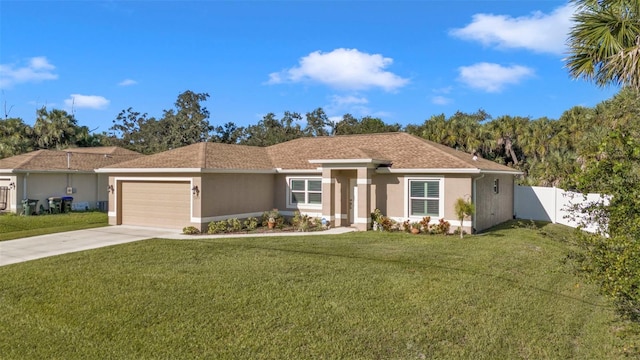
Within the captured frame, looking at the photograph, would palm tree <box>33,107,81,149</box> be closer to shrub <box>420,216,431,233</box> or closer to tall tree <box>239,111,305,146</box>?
tall tree <box>239,111,305,146</box>

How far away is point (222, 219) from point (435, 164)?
9481 millimetres

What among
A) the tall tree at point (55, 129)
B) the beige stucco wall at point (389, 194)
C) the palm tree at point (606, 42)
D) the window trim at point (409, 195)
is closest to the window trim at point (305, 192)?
the beige stucco wall at point (389, 194)

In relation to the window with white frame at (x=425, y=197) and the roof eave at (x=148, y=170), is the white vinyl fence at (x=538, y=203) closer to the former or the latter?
the window with white frame at (x=425, y=197)

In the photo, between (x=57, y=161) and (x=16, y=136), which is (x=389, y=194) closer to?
(x=57, y=161)

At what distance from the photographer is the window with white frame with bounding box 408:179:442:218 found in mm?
17016

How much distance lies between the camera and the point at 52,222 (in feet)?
69.2

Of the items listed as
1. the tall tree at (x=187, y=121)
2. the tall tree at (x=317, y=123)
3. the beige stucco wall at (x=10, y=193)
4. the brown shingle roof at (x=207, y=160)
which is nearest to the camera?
the brown shingle roof at (x=207, y=160)

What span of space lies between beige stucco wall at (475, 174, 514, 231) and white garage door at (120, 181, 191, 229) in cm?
1262

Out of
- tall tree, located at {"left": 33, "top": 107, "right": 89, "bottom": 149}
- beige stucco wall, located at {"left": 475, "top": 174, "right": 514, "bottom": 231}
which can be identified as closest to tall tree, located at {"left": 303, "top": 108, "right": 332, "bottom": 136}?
tall tree, located at {"left": 33, "top": 107, "right": 89, "bottom": 149}

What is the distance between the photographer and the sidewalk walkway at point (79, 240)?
40.3ft

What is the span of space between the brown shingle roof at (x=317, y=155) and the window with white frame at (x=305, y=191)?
27.9 inches

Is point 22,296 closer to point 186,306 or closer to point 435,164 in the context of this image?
point 186,306

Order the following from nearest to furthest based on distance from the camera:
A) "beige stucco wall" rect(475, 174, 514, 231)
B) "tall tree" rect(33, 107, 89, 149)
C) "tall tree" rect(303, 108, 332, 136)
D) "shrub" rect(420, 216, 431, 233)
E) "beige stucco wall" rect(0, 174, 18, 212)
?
"shrub" rect(420, 216, 431, 233) < "beige stucco wall" rect(475, 174, 514, 231) < "beige stucco wall" rect(0, 174, 18, 212) < "tall tree" rect(33, 107, 89, 149) < "tall tree" rect(303, 108, 332, 136)

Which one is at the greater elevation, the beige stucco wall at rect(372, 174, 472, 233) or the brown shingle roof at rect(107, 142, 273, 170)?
the brown shingle roof at rect(107, 142, 273, 170)
